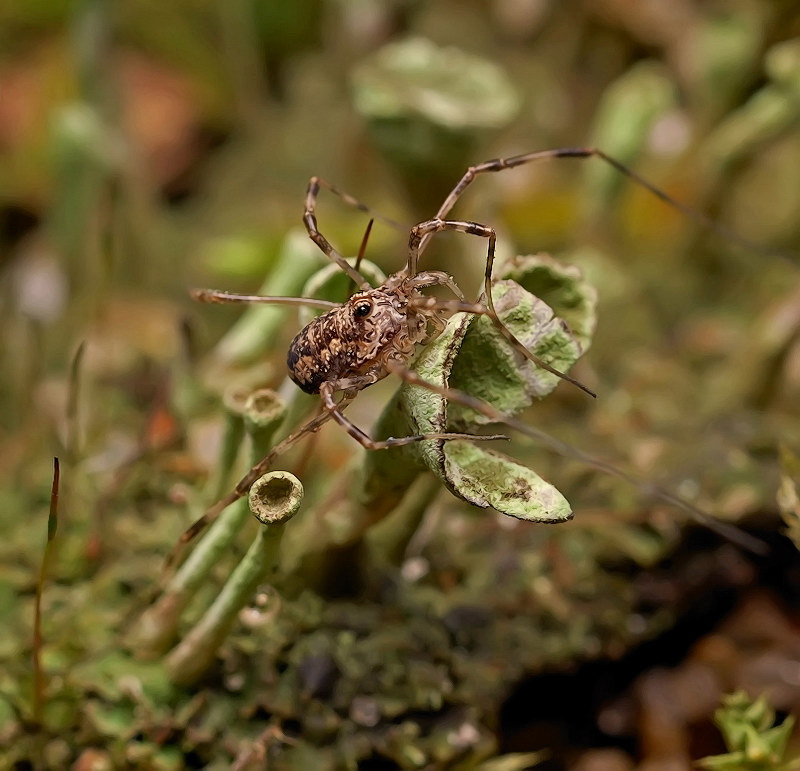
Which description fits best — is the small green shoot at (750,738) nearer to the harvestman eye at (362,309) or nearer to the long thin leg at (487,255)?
the long thin leg at (487,255)

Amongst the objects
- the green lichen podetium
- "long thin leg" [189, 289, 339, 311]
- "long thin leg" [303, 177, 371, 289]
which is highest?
the green lichen podetium

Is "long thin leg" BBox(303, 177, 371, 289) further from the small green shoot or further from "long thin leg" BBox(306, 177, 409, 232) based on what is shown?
the small green shoot

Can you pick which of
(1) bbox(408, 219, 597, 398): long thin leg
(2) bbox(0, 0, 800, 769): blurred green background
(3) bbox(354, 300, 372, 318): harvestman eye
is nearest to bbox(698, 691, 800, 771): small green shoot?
(2) bbox(0, 0, 800, 769): blurred green background

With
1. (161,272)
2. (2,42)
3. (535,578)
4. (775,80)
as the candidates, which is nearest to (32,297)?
(161,272)

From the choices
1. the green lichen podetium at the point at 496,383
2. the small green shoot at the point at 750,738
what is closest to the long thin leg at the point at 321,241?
the green lichen podetium at the point at 496,383

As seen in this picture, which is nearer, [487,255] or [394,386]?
[487,255]

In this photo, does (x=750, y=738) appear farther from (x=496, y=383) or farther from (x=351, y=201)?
(x=351, y=201)

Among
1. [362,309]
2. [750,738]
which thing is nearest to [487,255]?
[362,309]

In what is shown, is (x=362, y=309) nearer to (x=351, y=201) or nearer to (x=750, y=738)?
(x=351, y=201)

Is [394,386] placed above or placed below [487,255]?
below
